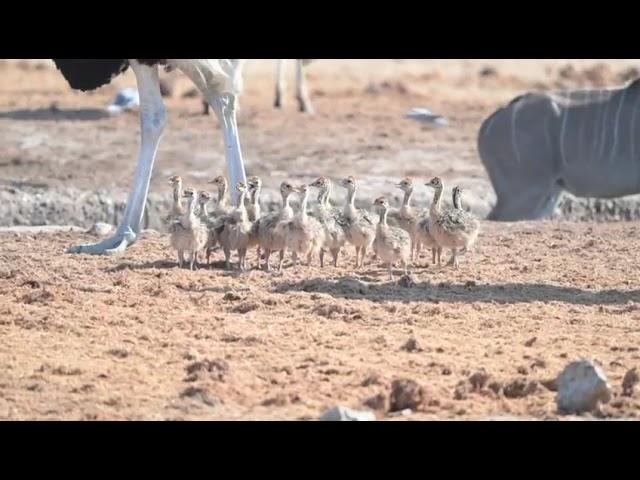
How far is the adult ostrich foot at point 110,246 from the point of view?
41.7 ft

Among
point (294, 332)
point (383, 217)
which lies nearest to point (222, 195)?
point (383, 217)

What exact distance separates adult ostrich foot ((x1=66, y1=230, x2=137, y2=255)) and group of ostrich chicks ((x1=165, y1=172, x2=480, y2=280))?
441 millimetres

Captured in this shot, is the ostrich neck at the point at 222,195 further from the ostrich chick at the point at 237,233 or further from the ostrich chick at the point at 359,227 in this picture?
the ostrich chick at the point at 359,227

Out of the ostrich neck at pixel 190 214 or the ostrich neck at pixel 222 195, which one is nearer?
the ostrich neck at pixel 190 214

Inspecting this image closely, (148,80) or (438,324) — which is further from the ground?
(148,80)

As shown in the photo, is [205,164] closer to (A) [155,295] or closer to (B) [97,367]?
(A) [155,295]

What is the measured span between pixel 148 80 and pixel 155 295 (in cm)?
242

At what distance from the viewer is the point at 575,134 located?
1772 cm

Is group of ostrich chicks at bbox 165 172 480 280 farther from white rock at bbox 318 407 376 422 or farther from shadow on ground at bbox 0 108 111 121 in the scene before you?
shadow on ground at bbox 0 108 111 121

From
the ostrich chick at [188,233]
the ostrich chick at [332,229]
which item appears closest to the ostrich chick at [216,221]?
the ostrich chick at [188,233]

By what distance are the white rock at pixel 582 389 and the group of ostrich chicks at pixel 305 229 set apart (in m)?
3.54

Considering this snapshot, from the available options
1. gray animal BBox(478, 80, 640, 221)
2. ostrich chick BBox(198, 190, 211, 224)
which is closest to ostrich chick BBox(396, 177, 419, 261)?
ostrich chick BBox(198, 190, 211, 224)

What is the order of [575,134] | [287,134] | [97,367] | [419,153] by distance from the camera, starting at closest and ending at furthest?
[97,367], [575,134], [419,153], [287,134]
